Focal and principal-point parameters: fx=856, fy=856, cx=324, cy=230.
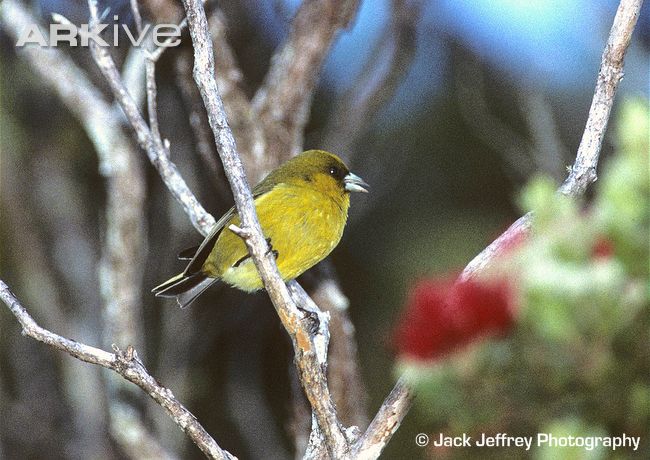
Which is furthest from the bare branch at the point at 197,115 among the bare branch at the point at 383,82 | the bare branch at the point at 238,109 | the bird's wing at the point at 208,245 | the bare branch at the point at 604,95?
the bare branch at the point at 604,95

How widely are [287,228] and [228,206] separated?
5.73ft

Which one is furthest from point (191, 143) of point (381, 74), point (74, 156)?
point (381, 74)

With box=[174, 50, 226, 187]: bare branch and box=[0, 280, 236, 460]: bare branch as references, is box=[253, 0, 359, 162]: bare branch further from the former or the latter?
box=[0, 280, 236, 460]: bare branch

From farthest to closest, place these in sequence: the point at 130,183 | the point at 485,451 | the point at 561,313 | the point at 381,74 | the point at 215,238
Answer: the point at 381,74
the point at 130,183
the point at 215,238
the point at 485,451
the point at 561,313

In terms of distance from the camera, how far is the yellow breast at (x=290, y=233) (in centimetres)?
331

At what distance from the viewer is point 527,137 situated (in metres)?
6.20

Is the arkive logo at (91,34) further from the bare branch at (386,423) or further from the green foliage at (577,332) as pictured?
the green foliage at (577,332)

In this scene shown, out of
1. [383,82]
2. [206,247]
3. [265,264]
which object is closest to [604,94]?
[265,264]

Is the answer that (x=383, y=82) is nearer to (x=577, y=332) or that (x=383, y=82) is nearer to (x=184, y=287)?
(x=184, y=287)

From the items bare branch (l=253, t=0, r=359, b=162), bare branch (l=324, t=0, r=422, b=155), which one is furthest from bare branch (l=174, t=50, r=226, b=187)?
bare branch (l=324, t=0, r=422, b=155)

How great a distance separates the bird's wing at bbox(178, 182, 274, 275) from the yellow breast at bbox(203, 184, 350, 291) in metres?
0.05

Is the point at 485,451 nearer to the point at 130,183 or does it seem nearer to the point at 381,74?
the point at 130,183

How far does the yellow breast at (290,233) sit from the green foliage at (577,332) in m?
2.08

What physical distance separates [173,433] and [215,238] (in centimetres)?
232
